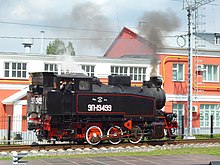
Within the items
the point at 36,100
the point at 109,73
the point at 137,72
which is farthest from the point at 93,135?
the point at 137,72

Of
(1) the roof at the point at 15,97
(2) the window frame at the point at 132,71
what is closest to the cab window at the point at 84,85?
(1) the roof at the point at 15,97

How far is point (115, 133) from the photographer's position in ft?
60.4

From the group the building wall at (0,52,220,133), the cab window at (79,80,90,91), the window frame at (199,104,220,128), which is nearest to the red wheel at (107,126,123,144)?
the cab window at (79,80,90,91)

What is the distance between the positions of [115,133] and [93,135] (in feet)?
3.50

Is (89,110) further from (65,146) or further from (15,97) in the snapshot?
(15,97)

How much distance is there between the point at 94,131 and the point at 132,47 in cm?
1791

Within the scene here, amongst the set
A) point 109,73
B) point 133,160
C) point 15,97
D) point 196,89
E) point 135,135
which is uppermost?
point 109,73

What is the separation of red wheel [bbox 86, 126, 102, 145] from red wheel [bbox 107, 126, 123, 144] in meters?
0.48

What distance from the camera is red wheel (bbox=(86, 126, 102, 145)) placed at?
58.3ft

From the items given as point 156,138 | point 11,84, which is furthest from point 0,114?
point 156,138

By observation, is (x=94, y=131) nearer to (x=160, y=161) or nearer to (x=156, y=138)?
(x=156, y=138)

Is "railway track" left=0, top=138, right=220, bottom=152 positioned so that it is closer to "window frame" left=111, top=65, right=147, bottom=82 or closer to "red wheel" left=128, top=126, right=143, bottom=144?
"red wheel" left=128, top=126, right=143, bottom=144

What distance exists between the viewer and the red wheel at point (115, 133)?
1828 cm

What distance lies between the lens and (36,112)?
1809cm
